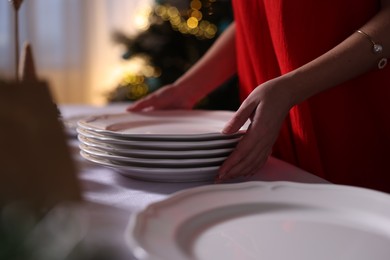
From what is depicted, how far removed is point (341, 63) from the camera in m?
0.80

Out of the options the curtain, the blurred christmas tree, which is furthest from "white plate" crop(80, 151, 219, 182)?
the curtain

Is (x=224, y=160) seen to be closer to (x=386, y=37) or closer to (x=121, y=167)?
(x=121, y=167)

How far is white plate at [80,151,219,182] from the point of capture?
639mm

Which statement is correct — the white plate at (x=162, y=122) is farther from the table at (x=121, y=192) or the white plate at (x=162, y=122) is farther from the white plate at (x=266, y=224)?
the white plate at (x=266, y=224)

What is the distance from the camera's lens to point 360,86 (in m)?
0.96

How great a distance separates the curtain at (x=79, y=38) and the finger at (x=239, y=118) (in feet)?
8.04

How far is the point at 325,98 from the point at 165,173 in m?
0.44

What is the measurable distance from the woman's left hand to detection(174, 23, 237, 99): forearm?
41cm

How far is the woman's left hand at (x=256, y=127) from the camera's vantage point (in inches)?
26.0

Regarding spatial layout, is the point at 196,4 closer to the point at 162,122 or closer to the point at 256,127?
the point at 162,122

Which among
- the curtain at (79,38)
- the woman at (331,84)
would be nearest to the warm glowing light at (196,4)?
the curtain at (79,38)

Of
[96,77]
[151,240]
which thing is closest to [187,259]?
[151,240]

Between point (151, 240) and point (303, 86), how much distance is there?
0.45m

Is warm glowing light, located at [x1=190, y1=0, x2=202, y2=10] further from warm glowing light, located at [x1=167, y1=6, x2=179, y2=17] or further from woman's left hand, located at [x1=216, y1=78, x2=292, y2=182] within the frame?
woman's left hand, located at [x1=216, y1=78, x2=292, y2=182]
